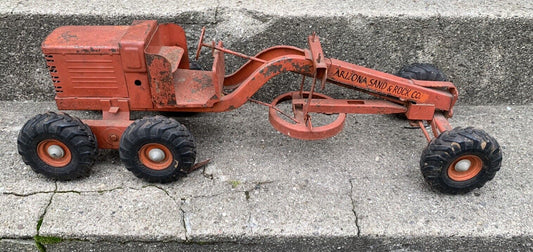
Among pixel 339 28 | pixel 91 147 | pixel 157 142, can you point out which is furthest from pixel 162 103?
pixel 339 28

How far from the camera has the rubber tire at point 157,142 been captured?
8.63 ft

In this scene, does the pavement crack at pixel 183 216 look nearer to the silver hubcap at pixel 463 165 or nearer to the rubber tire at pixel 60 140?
the rubber tire at pixel 60 140

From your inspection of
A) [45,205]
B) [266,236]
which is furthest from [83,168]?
[266,236]

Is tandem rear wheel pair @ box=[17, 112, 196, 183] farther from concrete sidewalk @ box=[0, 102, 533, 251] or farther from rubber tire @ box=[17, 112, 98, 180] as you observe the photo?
concrete sidewalk @ box=[0, 102, 533, 251]

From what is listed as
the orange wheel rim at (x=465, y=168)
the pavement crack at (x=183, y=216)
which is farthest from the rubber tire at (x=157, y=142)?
the orange wheel rim at (x=465, y=168)

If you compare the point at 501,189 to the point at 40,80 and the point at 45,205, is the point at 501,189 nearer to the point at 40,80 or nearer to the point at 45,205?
the point at 45,205

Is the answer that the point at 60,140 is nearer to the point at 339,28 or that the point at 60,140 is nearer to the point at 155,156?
the point at 155,156

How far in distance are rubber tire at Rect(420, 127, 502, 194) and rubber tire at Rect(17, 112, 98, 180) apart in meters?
2.09

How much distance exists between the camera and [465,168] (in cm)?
271

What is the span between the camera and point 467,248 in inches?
102

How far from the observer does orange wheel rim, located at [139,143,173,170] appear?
2721mm

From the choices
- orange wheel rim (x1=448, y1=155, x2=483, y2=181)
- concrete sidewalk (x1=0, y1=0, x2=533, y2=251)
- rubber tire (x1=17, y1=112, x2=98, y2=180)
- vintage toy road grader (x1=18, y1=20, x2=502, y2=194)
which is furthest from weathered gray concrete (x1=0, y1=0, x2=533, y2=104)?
orange wheel rim (x1=448, y1=155, x2=483, y2=181)

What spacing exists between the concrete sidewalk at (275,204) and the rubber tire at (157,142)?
14 centimetres

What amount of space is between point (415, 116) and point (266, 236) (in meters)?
1.31
